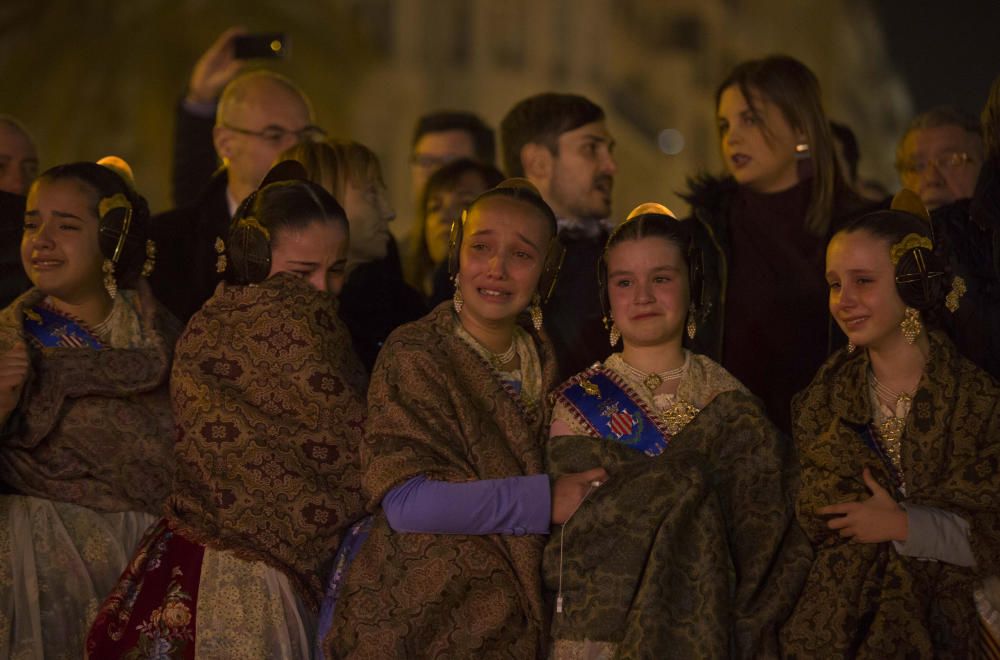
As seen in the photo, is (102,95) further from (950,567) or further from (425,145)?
(950,567)

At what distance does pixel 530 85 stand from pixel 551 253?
400 cm

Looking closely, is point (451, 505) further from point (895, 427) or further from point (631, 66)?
point (631, 66)

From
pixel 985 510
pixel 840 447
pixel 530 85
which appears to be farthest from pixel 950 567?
pixel 530 85

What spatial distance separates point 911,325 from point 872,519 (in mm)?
545

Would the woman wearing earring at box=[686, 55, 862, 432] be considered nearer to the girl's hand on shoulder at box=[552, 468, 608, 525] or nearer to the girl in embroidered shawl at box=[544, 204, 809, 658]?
the girl in embroidered shawl at box=[544, 204, 809, 658]

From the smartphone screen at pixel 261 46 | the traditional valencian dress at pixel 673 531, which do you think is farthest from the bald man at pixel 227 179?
the traditional valencian dress at pixel 673 531

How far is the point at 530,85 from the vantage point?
7.79 meters

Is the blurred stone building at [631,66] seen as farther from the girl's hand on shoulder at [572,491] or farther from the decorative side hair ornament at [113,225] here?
the girl's hand on shoulder at [572,491]

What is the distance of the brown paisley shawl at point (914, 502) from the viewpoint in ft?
11.1

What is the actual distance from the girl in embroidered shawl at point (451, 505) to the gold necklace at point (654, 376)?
26cm

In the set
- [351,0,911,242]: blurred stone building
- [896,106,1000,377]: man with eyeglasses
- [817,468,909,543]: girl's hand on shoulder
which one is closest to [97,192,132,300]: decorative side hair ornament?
[817,468,909,543]: girl's hand on shoulder

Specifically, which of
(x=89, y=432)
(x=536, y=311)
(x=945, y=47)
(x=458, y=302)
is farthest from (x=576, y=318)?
(x=945, y=47)

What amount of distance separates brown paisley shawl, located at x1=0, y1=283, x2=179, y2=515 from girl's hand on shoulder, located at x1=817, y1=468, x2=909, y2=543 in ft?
6.08

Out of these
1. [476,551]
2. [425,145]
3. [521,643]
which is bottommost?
[521,643]
